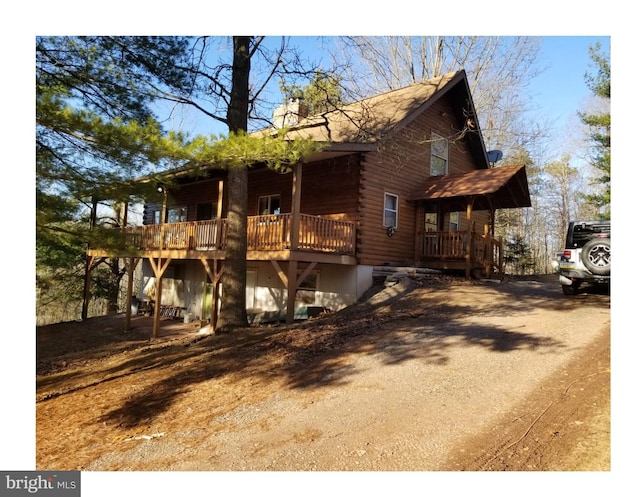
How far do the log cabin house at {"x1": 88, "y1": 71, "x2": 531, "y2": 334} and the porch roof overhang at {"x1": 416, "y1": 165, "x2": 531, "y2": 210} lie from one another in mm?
41

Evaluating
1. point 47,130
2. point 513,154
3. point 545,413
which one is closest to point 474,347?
point 545,413

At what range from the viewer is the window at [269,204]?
14.8m

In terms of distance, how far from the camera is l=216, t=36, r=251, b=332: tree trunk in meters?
9.62

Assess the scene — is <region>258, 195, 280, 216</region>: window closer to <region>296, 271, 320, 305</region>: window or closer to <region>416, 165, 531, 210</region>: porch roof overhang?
<region>296, 271, 320, 305</region>: window

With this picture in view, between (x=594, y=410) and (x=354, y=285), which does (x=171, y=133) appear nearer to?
(x=594, y=410)

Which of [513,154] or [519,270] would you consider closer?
[519,270]

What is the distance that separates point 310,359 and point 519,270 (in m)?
20.6

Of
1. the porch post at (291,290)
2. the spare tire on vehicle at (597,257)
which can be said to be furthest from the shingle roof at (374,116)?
the spare tire on vehicle at (597,257)

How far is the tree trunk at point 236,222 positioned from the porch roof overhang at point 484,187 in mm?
6259

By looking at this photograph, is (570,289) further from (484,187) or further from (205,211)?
(205,211)

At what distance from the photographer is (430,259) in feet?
45.6

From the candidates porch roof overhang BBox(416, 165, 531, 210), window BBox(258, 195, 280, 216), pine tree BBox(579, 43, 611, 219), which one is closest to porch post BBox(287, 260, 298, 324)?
window BBox(258, 195, 280, 216)

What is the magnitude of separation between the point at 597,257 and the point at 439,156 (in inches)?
323

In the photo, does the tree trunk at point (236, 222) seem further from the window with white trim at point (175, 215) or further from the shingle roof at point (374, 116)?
the window with white trim at point (175, 215)
